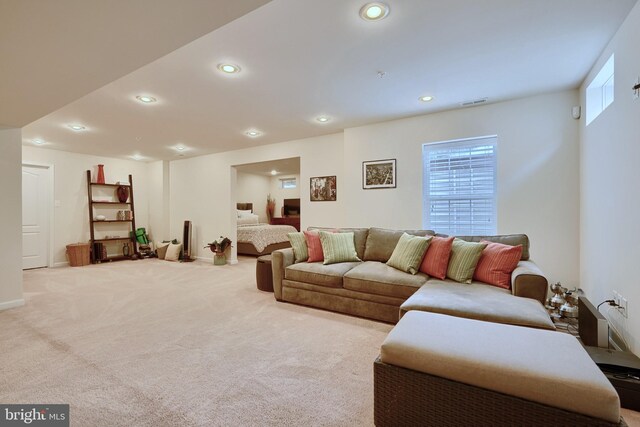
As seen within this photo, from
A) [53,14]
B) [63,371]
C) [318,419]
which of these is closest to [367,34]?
[53,14]

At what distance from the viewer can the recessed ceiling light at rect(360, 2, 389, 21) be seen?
1.81 meters

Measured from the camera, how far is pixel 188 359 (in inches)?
84.4

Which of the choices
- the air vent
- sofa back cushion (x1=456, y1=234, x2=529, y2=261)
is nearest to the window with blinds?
the air vent

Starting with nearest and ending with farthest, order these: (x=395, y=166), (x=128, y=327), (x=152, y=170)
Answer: (x=128, y=327) < (x=395, y=166) < (x=152, y=170)

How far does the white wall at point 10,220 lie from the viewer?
3.31 meters

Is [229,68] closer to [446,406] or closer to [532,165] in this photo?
[446,406]

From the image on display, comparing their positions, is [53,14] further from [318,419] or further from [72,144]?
[72,144]

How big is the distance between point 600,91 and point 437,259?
2.15m

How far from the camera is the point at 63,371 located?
1966 mm

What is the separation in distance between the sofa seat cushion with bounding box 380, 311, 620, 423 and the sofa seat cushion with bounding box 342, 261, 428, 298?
3.74 ft

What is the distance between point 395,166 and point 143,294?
3881 millimetres

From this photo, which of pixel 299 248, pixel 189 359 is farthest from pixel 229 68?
pixel 189 359

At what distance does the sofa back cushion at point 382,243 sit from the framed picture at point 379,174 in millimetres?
873

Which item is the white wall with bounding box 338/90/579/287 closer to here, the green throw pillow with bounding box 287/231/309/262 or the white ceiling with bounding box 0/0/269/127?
the green throw pillow with bounding box 287/231/309/262
